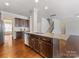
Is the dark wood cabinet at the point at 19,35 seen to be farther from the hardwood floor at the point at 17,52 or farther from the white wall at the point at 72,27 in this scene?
the white wall at the point at 72,27

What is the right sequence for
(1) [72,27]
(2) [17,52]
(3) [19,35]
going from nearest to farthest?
1. (1) [72,27]
2. (2) [17,52]
3. (3) [19,35]

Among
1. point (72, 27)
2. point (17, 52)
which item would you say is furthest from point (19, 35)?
point (72, 27)

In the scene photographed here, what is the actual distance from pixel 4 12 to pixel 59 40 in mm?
5932

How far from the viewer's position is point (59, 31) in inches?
110

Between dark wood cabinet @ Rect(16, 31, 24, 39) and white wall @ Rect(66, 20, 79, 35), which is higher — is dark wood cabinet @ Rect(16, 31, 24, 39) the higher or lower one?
the lower one

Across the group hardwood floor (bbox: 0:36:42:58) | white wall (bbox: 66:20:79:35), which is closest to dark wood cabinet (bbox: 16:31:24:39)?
hardwood floor (bbox: 0:36:42:58)

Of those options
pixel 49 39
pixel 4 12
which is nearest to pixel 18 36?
pixel 4 12

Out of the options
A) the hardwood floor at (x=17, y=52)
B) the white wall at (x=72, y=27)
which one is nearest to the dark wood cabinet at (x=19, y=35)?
the hardwood floor at (x=17, y=52)

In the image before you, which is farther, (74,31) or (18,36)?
(18,36)

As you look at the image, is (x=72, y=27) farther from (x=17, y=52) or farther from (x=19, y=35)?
(x=19, y=35)

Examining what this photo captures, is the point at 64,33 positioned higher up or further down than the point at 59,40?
higher up

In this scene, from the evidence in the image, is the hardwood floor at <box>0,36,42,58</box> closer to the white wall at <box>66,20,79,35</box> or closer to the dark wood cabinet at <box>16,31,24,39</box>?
the white wall at <box>66,20,79,35</box>

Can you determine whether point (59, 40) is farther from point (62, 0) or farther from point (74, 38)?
point (62, 0)

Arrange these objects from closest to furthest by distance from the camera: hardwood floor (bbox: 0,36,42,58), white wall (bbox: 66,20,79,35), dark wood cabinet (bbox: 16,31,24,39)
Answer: white wall (bbox: 66,20,79,35), hardwood floor (bbox: 0,36,42,58), dark wood cabinet (bbox: 16,31,24,39)
